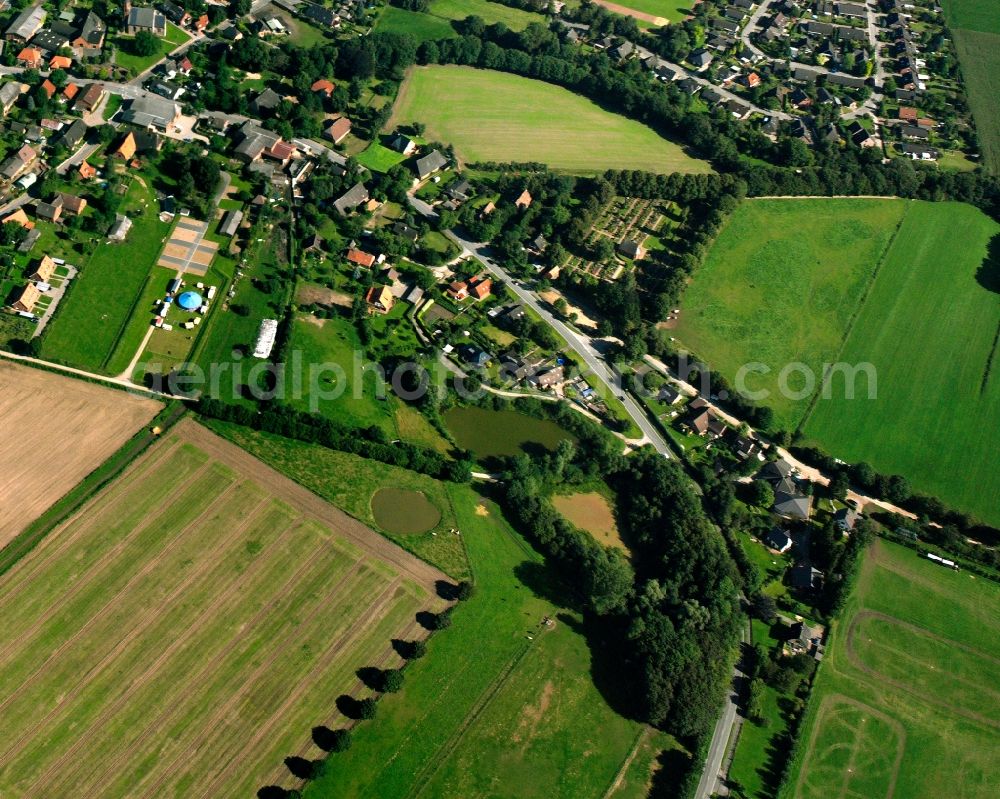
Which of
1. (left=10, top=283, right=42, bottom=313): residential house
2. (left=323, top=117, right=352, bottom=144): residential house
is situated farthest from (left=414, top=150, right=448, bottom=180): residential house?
(left=10, top=283, right=42, bottom=313): residential house

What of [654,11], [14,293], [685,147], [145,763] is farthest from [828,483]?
[654,11]

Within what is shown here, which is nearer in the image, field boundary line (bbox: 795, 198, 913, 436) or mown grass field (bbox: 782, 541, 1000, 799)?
mown grass field (bbox: 782, 541, 1000, 799)

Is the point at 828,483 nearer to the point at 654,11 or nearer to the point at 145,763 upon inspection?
the point at 145,763

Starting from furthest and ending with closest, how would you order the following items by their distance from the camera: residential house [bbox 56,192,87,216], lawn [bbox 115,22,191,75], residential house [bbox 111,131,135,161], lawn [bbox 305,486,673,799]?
1. lawn [bbox 115,22,191,75]
2. residential house [bbox 111,131,135,161]
3. residential house [bbox 56,192,87,216]
4. lawn [bbox 305,486,673,799]

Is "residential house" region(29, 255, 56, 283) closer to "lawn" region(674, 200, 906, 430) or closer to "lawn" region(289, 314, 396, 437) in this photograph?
"lawn" region(289, 314, 396, 437)

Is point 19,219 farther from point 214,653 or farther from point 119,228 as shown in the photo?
point 214,653

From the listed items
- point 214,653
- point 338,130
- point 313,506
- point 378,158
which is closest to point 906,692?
point 313,506

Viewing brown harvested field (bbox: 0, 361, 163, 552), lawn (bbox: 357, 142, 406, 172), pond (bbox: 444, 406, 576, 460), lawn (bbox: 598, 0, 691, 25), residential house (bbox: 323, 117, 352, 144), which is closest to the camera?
A: brown harvested field (bbox: 0, 361, 163, 552)
